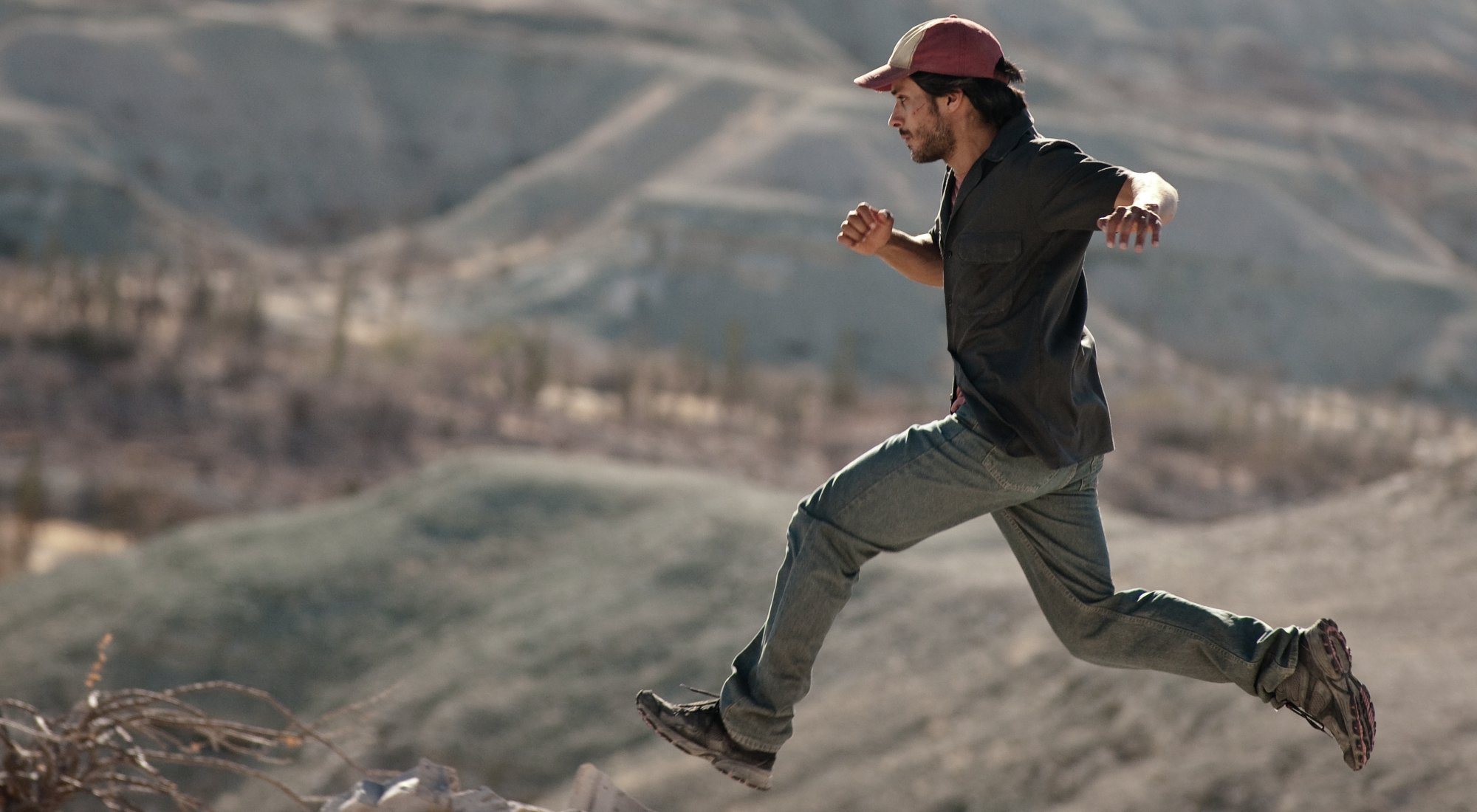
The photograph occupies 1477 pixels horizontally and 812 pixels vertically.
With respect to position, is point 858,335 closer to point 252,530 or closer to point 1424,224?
point 252,530

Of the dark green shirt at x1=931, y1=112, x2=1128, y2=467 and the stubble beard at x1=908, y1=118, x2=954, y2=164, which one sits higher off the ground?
the stubble beard at x1=908, y1=118, x2=954, y2=164

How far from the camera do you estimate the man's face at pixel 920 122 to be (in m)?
3.38

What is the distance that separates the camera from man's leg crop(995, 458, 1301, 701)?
11.4 feet

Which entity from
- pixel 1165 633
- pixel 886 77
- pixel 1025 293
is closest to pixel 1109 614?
pixel 1165 633

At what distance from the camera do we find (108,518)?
68.4 ft

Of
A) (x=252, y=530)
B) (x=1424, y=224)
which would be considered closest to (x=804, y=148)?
(x=1424, y=224)

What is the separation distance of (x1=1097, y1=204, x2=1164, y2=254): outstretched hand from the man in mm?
128

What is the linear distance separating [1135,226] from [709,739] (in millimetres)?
1466

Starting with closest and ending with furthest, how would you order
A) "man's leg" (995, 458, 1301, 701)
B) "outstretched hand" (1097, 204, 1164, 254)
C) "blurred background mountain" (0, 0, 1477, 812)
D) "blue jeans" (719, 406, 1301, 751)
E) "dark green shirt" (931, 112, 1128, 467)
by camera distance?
"outstretched hand" (1097, 204, 1164, 254) < "dark green shirt" (931, 112, 1128, 467) < "blue jeans" (719, 406, 1301, 751) < "man's leg" (995, 458, 1301, 701) < "blurred background mountain" (0, 0, 1477, 812)

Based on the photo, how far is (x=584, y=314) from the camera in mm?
36500

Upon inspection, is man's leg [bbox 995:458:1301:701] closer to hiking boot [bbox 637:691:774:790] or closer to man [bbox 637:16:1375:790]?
man [bbox 637:16:1375:790]

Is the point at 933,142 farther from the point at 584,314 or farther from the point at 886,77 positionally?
the point at 584,314

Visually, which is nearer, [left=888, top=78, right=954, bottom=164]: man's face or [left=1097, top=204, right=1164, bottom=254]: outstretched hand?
[left=1097, top=204, right=1164, bottom=254]: outstretched hand

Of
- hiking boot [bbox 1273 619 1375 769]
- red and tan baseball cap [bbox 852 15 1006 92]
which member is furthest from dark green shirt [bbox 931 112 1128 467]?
hiking boot [bbox 1273 619 1375 769]
